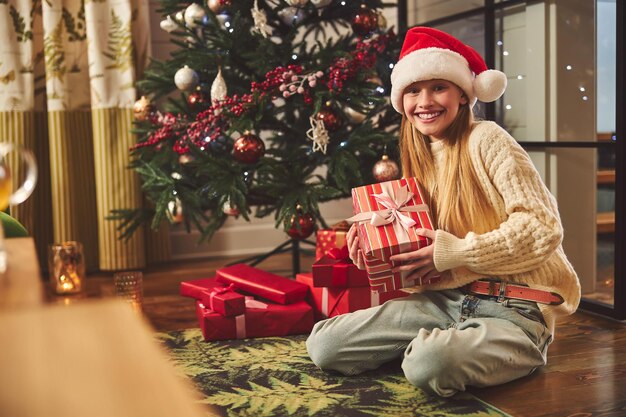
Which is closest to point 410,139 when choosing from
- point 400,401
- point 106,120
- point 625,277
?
point 400,401

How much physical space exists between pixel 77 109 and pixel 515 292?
2.27 m

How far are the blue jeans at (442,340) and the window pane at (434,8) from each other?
146cm

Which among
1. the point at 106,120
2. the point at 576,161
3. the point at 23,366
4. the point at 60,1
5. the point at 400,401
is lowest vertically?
the point at 400,401

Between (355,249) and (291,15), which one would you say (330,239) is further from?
(291,15)

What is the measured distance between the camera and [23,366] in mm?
714

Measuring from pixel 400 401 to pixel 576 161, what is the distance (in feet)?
4.05

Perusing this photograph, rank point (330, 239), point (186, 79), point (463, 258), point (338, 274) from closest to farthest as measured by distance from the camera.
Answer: point (463, 258), point (338, 274), point (330, 239), point (186, 79)

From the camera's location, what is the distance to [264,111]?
286 centimetres

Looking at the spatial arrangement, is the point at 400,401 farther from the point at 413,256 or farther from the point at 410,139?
the point at 410,139

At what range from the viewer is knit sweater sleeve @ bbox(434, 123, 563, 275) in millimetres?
1819

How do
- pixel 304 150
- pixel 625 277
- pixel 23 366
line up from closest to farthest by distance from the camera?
1. pixel 23 366
2. pixel 625 277
3. pixel 304 150

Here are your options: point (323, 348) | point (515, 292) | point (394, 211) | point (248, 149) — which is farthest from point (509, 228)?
point (248, 149)

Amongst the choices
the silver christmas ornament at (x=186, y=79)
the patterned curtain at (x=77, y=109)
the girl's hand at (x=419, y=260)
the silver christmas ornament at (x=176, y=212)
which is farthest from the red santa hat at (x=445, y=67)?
the patterned curtain at (x=77, y=109)

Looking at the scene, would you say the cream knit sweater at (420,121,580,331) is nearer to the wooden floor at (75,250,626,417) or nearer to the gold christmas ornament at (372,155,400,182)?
the wooden floor at (75,250,626,417)
